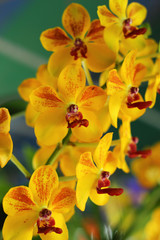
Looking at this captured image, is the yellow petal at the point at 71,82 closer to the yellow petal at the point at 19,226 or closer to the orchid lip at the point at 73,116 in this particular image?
the orchid lip at the point at 73,116

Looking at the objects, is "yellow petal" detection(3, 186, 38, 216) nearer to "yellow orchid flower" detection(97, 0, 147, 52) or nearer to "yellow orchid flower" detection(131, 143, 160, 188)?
"yellow orchid flower" detection(97, 0, 147, 52)

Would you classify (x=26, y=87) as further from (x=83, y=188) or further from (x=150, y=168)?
(x=150, y=168)

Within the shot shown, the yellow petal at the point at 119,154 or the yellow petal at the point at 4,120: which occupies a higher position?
the yellow petal at the point at 4,120

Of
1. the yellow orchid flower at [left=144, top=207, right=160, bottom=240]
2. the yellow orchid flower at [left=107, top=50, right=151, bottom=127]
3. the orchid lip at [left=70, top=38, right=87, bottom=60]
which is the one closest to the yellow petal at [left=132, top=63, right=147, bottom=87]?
the yellow orchid flower at [left=107, top=50, right=151, bottom=127]

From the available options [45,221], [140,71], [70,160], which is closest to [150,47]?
[140,71]

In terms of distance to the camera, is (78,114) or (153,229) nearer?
(78,114)

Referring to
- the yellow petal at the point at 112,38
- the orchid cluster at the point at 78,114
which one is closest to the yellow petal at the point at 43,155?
the orchid cluster at the point at 78,114

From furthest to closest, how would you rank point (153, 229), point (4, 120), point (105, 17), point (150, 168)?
point (150, 168) → point (153, 229) → point (105, 17) → point (4, 120)
